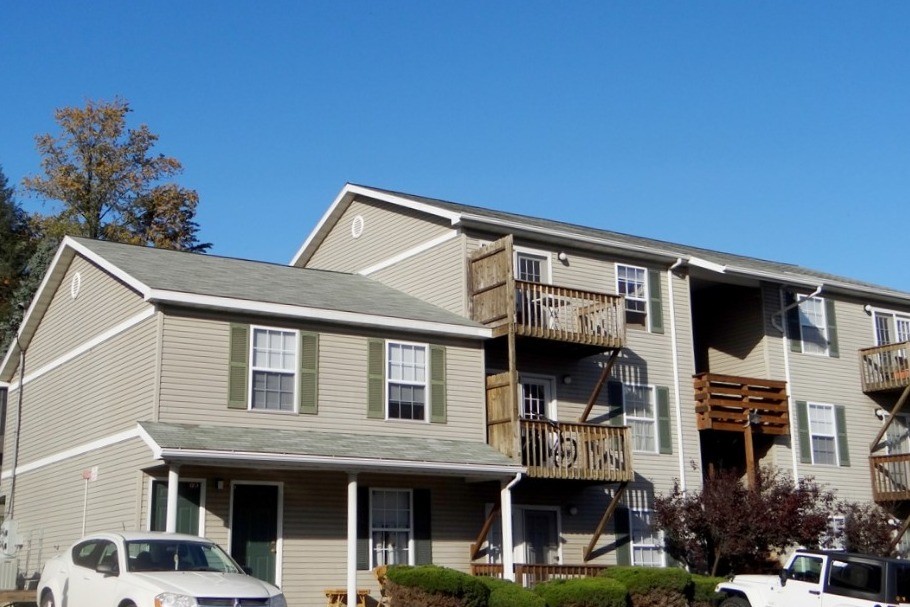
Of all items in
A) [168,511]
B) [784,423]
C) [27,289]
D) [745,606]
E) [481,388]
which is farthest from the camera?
[27,289]

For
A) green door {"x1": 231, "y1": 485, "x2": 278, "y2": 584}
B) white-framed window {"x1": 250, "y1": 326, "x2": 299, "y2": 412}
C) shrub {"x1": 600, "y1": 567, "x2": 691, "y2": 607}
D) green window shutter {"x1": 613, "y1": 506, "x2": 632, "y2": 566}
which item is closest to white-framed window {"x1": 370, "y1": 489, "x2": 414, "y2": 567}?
green door {"x1": 231, "y1": 485, "x2": 278, "y2": 584}

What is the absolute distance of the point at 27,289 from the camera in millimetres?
41375

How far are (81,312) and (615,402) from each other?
1240 centimetres

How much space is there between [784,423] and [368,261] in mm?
11622

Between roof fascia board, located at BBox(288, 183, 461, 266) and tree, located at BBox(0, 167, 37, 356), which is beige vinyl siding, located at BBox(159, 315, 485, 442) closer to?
roof fascia board, located at BBox(288, 183, 461, 266)

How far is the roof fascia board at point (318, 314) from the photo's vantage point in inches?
831

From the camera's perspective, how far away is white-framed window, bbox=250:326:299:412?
72.2 ft

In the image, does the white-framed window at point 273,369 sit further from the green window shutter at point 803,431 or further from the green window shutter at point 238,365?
the green window shutter at point 803,431

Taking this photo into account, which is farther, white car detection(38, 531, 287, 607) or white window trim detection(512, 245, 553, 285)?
white window trim detection(512, 245, 553, 285)

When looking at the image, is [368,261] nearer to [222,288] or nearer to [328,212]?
[328,212]

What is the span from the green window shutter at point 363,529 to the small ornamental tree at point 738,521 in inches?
282

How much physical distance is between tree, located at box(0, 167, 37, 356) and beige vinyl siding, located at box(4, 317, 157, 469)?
1476cm

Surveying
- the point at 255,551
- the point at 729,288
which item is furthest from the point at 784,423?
the point at 255,551

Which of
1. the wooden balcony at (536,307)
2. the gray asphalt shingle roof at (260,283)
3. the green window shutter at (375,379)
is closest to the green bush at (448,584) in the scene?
the green window shutter at (375,379)
